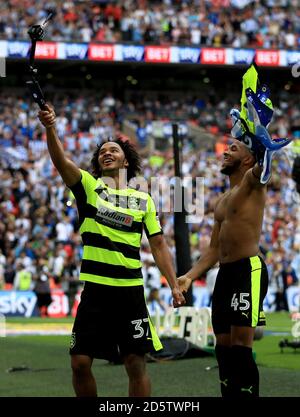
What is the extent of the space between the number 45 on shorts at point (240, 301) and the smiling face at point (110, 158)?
4.27 ft

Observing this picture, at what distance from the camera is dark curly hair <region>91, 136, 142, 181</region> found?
311 inches

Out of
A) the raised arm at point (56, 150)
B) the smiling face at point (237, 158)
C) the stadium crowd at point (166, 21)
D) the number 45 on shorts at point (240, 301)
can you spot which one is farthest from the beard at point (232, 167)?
the stadium crowd at point (166, 21)


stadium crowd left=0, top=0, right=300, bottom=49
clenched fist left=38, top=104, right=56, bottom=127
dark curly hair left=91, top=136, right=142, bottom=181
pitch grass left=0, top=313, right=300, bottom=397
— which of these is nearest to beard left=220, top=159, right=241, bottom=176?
dark curly hair left=91, top=136, right=142, bottom=181

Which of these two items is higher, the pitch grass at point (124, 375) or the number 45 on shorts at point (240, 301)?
the number 45 on shorts at point (240, 301)

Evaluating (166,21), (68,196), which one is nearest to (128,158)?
(68,196)

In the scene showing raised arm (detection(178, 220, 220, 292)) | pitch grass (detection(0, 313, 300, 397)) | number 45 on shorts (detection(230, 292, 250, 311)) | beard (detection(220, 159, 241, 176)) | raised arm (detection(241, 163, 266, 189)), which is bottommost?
pitch grass (detection(0, 313, 300, 397))

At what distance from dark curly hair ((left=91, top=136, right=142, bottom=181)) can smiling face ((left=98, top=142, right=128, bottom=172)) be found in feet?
0.46

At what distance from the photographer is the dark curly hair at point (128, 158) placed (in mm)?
7895

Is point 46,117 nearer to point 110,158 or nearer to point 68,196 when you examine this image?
point 110,158

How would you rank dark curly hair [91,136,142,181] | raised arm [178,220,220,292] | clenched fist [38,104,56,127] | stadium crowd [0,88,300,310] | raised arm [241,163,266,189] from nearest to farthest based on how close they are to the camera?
clenched fist [38,104,56,127]
raised arm [241,163,266,189]
dark curly hair [91,136,142,181]
raised arm [178,220,220,292]
stadium crowd [0,88,300,310]

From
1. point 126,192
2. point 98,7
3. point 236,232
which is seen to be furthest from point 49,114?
point 98,7

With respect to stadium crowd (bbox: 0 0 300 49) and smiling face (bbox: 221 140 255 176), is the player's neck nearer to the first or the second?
smiling face (bbox: 221 140 255 176)

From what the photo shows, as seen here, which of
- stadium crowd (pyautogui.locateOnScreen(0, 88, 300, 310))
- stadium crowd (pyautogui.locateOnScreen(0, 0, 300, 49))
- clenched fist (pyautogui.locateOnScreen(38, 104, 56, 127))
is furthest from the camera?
stadium crowd (pyautogui.locateOnScreen(0, 0, 300, 49))

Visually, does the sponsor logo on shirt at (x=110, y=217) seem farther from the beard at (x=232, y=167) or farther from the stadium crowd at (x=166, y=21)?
the stadium crowd at (x=166, y=21)
